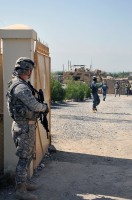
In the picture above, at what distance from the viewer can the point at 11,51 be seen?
5.61 meters

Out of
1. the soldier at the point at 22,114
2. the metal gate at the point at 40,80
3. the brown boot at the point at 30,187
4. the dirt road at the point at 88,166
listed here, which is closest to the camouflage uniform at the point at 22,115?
the soldier at the point at 22,114

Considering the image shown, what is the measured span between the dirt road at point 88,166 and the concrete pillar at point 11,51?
2.02 feet

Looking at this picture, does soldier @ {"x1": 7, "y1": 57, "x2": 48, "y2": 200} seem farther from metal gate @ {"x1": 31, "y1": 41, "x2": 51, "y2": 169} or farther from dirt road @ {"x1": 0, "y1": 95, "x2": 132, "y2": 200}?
metal gate @ {"x1": 31, "y1": 41, "x2": 51, "y2": 169}

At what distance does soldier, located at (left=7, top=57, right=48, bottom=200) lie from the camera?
4.72m

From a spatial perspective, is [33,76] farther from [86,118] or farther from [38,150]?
[86,118]

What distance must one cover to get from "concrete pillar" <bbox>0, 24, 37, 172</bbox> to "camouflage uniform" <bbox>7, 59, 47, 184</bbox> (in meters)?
0.79

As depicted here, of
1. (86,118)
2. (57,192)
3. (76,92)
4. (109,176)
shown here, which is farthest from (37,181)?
(76,92)

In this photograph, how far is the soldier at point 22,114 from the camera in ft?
15.5

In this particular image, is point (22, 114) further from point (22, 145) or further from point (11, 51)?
point (11, 51)

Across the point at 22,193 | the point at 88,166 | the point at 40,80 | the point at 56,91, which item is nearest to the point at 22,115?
Answer: the point at 22,193

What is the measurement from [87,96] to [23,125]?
2610cm

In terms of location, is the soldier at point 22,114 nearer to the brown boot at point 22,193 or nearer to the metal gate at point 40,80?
the brown boot at point 22,193

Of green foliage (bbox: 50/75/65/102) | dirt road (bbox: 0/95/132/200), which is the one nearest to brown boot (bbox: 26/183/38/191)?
dirt road (bbox: 0/95/132/200)

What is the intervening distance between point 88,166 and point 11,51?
8.85ft
